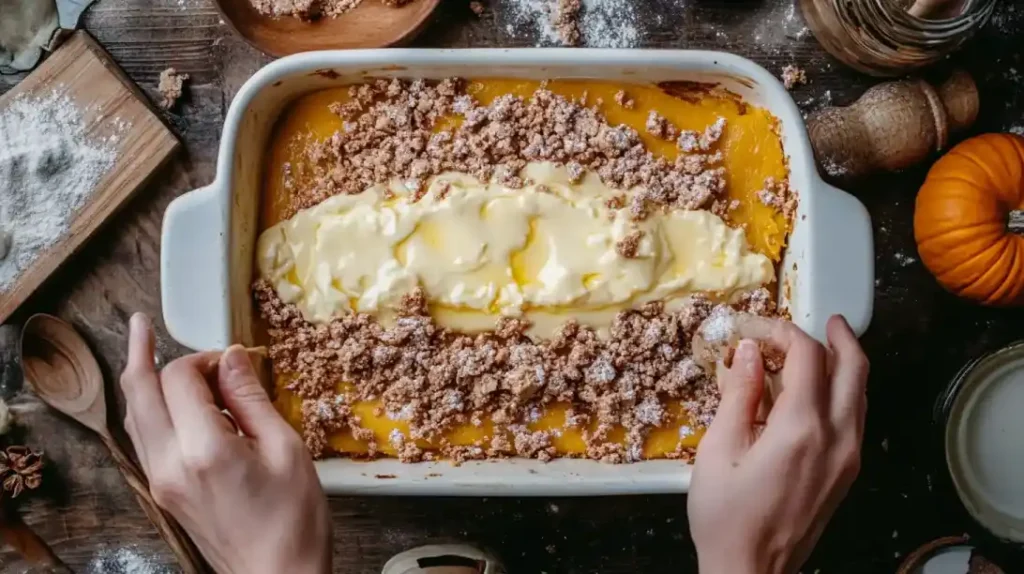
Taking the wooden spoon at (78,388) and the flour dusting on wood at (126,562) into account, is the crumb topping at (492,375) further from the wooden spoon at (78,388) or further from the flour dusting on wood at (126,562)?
the flour dusting on wood at (126,562)

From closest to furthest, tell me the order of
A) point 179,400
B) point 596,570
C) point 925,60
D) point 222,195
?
point 179,400 → point 222,195 → point 925,60 → point 596,570

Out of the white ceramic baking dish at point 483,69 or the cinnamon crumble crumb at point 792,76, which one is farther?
the cinnamon crumble crumb at point 792,76

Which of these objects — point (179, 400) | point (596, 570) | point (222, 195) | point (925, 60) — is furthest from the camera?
point (596, 570)

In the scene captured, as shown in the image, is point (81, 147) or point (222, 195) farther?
point (81, 147)

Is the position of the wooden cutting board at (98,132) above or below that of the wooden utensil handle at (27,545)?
above

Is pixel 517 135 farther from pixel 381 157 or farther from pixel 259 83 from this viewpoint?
pixel 259 83

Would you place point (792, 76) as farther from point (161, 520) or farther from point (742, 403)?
point (161, 520)

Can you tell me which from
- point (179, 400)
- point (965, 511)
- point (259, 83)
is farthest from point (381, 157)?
point (965, 511)

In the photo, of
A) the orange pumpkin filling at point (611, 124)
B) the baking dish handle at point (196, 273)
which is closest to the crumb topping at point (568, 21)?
the orange pumpkin filling at point (611, 124)
